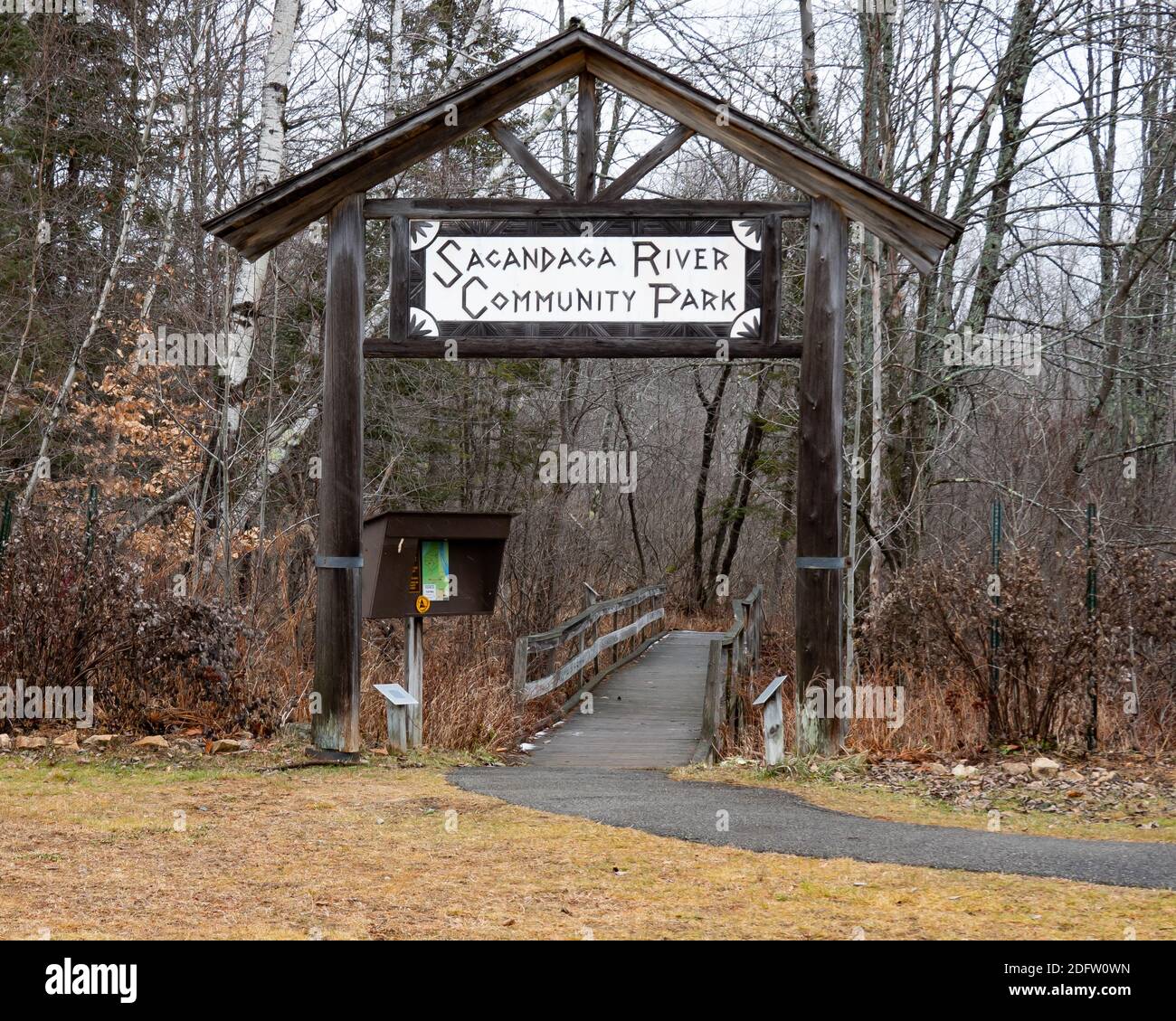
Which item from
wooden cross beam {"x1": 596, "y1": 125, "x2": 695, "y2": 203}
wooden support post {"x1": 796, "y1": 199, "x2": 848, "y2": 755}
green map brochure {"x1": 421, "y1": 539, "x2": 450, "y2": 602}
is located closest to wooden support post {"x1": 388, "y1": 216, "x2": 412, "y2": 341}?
wooden cross beam {"x1": 596, "y1": 125, "x2": 695, "y2": 203}

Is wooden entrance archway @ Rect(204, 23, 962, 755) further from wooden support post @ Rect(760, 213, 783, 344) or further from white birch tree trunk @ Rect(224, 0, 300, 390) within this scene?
white birch tree trunk @ Rect(224, 0, 300, 390)

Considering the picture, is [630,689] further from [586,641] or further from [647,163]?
[647,163]

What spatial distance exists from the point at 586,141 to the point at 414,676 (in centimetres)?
459

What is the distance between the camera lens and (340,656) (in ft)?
31.9

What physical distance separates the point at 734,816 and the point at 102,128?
13.7 metres

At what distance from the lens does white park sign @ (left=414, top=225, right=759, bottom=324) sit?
9758 mm

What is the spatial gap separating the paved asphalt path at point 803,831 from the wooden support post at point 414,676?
115 cm

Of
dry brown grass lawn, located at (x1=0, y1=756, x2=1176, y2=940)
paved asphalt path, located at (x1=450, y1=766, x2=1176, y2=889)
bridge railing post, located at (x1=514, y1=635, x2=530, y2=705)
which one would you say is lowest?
paved asphalt path, located at (x1=450, y1=766, x2=1176, y2=889)

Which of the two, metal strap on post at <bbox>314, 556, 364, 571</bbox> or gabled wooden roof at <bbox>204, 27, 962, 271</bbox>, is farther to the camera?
metal strap on post at <bbox>314, 556, 364, 571</bbox>

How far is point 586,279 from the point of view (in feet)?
32.0

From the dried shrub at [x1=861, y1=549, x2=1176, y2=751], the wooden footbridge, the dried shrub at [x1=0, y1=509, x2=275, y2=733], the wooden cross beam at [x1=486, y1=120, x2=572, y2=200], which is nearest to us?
the wooden cross beam at [x1=486, y1=120, x2=572, y2=200]

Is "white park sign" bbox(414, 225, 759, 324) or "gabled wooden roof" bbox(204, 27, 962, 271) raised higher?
"gabled wooden roof" bbox(204, 27, 962, 271)

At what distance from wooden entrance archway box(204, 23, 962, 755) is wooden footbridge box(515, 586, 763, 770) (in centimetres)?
251

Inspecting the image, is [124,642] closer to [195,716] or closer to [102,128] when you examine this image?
[195,716]
